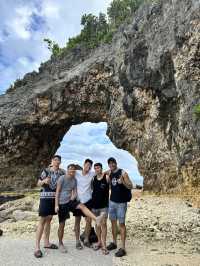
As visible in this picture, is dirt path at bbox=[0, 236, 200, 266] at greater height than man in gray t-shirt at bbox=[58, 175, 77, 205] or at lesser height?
lesser

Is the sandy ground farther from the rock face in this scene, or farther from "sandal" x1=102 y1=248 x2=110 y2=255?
the rock face

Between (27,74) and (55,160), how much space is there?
30588 mm

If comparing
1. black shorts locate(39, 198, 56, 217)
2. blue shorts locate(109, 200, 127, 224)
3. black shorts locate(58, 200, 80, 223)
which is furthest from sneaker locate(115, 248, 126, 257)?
black shorts locate(39, 198, 56, 217)

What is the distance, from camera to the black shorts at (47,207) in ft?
39.4

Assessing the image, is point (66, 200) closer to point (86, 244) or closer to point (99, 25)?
point (86, 244)

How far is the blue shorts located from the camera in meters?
11.9

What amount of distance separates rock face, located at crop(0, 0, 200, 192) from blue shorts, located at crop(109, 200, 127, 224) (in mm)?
10346

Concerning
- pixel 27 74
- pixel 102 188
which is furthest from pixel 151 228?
pixel 27 74

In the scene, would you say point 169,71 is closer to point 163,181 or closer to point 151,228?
point 163,181

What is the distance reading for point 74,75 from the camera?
33.6 meters

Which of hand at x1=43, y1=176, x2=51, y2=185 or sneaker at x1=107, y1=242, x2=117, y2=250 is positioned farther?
sneaker at x1=107, y1=242, x2=117, y2=250

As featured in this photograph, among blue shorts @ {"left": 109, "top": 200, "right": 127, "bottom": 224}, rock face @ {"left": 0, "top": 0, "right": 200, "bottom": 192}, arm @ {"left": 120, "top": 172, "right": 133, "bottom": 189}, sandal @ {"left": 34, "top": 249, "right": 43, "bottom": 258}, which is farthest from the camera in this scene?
rock face @ {"left": 0, "top": 0, "right": 200, "bottom": 192}

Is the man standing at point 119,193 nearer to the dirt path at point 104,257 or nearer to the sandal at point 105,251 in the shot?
the sandal at point 105,251

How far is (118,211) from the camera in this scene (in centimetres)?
1202
